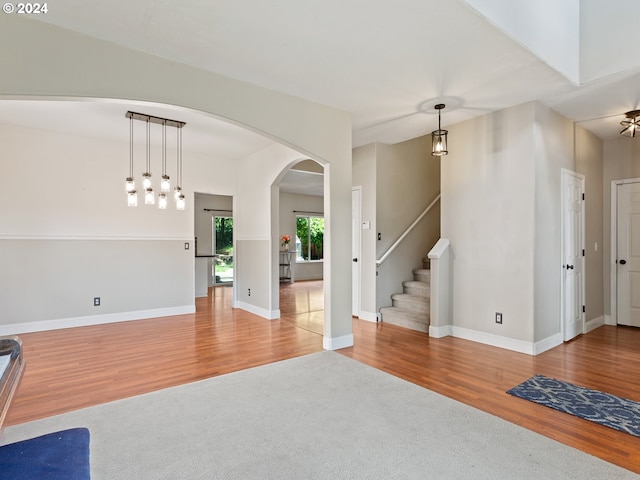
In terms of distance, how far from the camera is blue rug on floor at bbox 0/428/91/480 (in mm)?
1099

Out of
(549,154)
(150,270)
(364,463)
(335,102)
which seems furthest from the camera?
(150,270)

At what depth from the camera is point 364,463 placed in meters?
1.98

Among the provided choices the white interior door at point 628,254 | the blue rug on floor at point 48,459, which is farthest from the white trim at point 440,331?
the blue rug on floor at point 48,459

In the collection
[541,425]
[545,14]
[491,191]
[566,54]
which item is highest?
[545,14]

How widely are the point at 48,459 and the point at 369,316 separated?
15.4 feet

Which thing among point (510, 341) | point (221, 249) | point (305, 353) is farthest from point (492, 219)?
point (221, 249)

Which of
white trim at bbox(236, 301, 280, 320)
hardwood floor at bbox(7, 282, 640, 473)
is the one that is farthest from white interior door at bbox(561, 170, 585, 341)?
white trim at bbox(236, 301, 280, 320)

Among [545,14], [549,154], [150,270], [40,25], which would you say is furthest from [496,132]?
[150,270]

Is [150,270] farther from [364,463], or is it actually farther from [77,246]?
[364,463]

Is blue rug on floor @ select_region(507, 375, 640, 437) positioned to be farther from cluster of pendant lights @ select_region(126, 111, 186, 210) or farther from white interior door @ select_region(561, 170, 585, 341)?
cluster of pendant lights @ select_region(126, 111, 186, 210)

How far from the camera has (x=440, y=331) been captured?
14.9 ft

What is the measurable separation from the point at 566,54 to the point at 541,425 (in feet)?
10.4

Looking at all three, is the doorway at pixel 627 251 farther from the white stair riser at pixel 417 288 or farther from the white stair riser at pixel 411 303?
the white stair riser at pixel 411 303

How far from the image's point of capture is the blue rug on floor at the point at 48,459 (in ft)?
3.60
